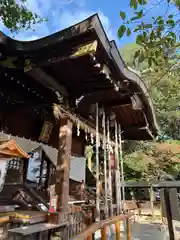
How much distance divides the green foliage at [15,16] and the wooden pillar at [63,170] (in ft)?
12.3

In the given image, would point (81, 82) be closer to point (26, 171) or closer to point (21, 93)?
point (21, 93)

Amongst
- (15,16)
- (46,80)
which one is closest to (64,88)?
(46,80)

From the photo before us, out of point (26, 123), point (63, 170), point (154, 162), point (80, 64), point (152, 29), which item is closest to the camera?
point (152, 29)

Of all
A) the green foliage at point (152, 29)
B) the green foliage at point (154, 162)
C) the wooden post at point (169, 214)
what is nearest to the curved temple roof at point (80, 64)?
the green foliage at point (152, 29)

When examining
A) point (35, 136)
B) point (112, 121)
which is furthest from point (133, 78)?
point (35, 136)

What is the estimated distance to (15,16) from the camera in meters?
5.64

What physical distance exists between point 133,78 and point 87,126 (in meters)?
1.62

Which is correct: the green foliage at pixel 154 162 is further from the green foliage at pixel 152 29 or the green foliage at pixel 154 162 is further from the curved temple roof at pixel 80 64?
the green foliage at pixel 152 29

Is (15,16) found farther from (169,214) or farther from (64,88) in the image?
(169,214)

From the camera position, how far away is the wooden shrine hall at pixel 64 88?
293 centimetres

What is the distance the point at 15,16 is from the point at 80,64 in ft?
12.1

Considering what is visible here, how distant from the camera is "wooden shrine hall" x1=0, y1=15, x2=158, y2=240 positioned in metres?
2.93

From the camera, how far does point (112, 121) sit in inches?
236

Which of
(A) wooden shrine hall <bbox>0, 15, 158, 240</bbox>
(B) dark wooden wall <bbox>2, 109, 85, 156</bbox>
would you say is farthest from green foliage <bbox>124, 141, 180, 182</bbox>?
(B) dark wooden wall <bbox>2, 109, 85, 156</bbox>
